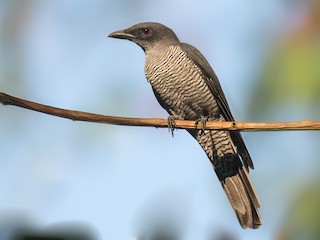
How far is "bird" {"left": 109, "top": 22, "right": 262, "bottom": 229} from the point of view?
18.5 ft

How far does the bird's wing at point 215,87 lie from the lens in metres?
5.57

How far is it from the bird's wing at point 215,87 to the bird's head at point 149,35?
316mm

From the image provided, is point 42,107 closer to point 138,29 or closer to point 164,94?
point 164,94

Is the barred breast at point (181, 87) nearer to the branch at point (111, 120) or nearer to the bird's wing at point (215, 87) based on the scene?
the bird's wing at point (215, 87)

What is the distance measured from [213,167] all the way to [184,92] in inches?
39.5

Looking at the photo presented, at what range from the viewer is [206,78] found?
5758 mm

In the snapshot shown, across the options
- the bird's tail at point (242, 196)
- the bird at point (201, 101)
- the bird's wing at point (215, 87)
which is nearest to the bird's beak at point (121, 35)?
the bird at point (201, 101)

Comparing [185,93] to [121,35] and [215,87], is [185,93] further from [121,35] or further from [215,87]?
[121,35]

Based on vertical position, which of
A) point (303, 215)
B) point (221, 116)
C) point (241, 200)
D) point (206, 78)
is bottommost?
point (241, 200)

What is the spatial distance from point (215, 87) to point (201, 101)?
0.23 meters

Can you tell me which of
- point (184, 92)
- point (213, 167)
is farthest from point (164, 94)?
point (213, 167)

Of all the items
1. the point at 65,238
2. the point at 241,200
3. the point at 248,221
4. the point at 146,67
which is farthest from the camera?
the point at 146,67

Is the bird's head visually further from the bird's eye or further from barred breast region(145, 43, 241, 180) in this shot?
barred breast region(145, 43, 241, 180)

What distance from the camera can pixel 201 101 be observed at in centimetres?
574
